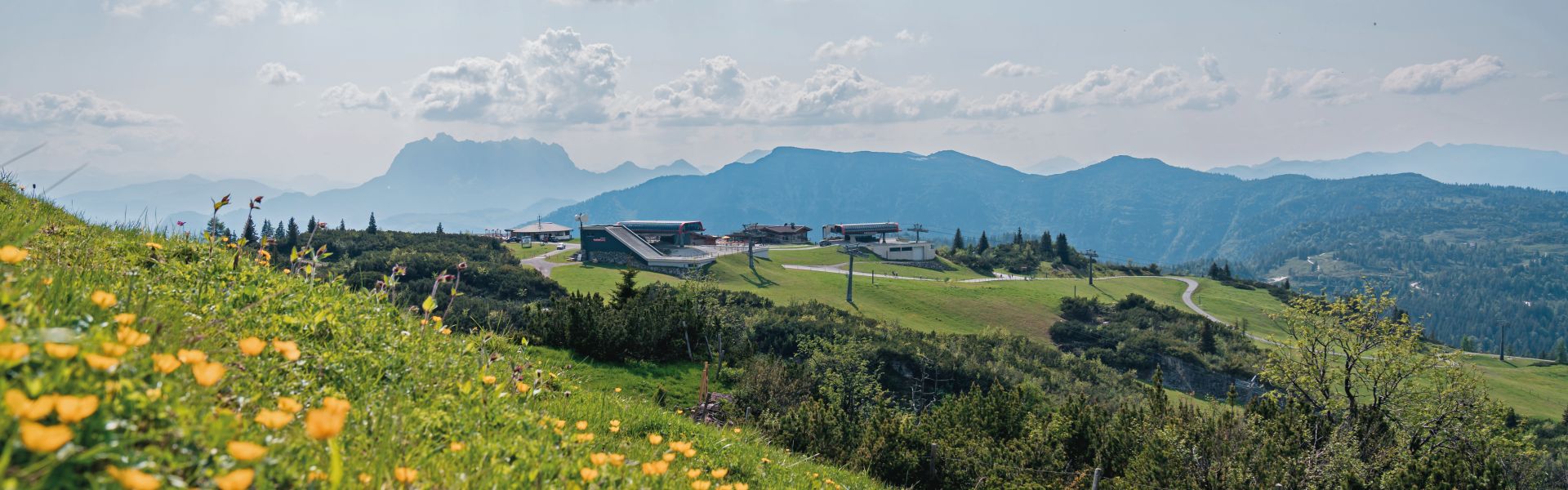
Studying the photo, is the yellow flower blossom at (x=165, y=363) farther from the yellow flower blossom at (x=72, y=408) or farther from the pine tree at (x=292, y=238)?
the pine tree at (x=292, y=238)

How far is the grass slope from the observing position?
2.11m

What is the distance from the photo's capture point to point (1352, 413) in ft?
78.8

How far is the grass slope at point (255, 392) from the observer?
2.11m

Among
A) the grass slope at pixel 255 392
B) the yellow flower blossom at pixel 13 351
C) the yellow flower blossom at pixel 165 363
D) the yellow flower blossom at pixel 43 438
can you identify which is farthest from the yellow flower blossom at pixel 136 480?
the yellow flower blossom at pixel 165 363

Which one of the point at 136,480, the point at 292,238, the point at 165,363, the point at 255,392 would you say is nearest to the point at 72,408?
the point at 136,480

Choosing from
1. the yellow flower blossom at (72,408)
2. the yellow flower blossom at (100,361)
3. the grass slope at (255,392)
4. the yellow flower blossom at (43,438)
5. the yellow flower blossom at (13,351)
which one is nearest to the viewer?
the yellow flower blossom at (43,438)

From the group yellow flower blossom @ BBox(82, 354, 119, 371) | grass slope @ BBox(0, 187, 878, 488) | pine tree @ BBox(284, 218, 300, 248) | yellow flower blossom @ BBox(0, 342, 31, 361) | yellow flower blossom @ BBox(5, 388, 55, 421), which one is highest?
yellow flower blossom @ BBox(0, 342, 31, 361)

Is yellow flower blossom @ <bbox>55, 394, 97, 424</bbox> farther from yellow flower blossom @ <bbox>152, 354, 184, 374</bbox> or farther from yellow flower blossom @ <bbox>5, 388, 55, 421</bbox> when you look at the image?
yellow flower blossom @ <bbox>152, 354, 184, 374</bbox>

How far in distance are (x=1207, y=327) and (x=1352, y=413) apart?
47671 mm

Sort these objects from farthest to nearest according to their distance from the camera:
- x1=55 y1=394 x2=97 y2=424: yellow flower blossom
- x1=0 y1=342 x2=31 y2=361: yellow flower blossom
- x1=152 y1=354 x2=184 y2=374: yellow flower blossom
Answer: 1. x1=152 y1=354 x2=184 y2=374: yellow flower blossom
2. x1=0 y1=342 x2=31 y2=361: yellow flower blossom
3. x1=55 y1=394 x2=97 y2=424: yellow flower blossom

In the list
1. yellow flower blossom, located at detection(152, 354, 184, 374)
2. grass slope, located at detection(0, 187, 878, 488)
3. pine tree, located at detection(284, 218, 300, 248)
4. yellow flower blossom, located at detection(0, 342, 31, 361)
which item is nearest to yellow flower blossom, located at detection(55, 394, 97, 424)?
grass slope, located at detection(0, 187, 878, 488)

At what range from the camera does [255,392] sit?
10.5 ft

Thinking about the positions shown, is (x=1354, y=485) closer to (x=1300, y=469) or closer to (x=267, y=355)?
(x=1300, y=469)

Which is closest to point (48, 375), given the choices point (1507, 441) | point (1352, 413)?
point (1352, 413)
